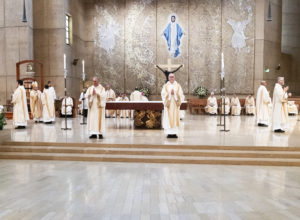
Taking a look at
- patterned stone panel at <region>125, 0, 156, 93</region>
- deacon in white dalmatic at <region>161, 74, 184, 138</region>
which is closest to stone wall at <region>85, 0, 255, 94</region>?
patterned stone panel at <region>125, 0, 156, 93</region>

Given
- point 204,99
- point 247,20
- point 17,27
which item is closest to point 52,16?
point 17,27

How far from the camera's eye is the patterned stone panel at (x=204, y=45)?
19969 millimetres

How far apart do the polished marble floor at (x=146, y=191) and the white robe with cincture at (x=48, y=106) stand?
Answer: 20.3 ft

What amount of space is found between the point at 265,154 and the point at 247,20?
15.8m

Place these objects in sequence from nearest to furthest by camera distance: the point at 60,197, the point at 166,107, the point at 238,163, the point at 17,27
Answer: the point at 60,197 < the point at 238,163 < the point at 166,107 < the point at 17,27

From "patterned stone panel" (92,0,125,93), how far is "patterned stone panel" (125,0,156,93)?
45 cm

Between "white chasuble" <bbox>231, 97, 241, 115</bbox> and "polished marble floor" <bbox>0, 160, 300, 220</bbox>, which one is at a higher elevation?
"white chasuble" <bbox>231, 97, 241, 115</bbox>

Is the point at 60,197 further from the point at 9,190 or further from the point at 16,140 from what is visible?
the point at 16,140

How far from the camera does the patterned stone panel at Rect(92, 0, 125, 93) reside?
2030cm

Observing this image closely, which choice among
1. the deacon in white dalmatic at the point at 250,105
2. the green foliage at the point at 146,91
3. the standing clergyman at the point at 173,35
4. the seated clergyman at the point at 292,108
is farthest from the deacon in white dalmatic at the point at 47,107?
the seated clergyman at the point at 292,108

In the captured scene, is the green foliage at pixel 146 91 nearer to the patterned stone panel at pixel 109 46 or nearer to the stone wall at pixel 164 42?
the stone wall at pixel 164 42

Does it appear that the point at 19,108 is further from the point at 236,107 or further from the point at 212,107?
the point at 236,107

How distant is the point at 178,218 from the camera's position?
3.48m

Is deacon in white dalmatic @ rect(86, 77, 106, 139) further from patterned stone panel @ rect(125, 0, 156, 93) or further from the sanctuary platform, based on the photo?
patterned stone panel @ rect(125, 0, 156, 93)
